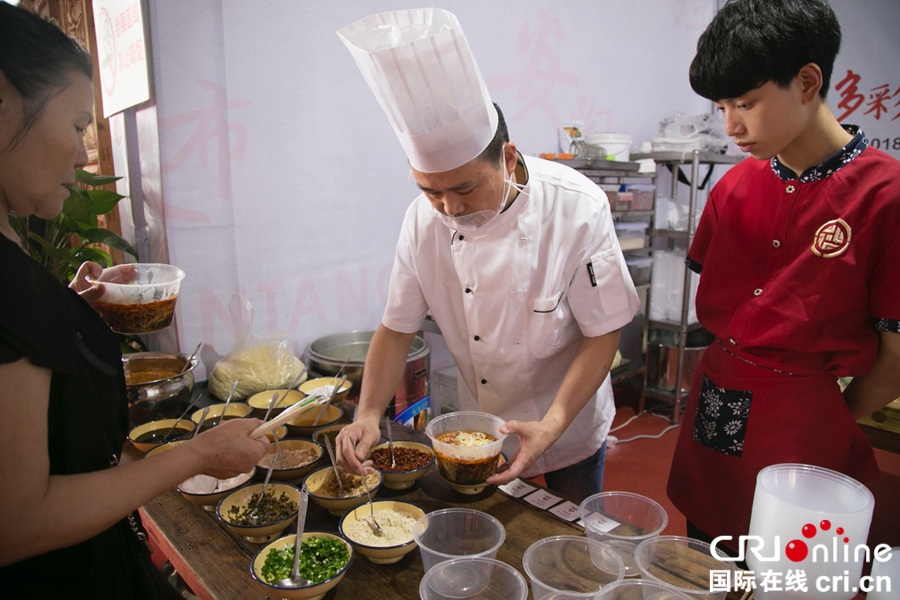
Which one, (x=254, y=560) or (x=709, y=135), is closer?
(x=254, y=560)

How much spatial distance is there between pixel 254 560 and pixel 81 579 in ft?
1.02

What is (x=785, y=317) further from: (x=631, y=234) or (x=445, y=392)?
(x=631, y=234)

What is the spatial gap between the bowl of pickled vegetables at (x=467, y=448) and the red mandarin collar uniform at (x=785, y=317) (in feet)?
2.38

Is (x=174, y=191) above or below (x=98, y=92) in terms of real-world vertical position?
below

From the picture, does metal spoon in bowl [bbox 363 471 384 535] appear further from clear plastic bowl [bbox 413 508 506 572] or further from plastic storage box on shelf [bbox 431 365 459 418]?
plastic storage box on shelf [bbox 431 365 459 418]

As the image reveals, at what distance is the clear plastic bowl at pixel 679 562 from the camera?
106 cm

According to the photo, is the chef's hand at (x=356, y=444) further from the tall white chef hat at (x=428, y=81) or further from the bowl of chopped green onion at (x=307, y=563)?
the tall white chef hat at (x=428, y=81)

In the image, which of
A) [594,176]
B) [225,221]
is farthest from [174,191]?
[594,176]

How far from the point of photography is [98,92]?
288 centimetres

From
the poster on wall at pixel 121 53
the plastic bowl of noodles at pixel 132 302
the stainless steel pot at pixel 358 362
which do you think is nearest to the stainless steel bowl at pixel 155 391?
the plastic bowl of noodles at pixel 132 302

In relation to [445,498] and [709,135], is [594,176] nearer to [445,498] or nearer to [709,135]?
[709,135]

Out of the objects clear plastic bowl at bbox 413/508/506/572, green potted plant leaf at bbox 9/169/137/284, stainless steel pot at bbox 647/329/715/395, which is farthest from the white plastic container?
stainless steel pot at bbox 647/329/715/395

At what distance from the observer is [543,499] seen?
1.46m

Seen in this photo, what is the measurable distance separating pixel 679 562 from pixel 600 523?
19 centimetres
